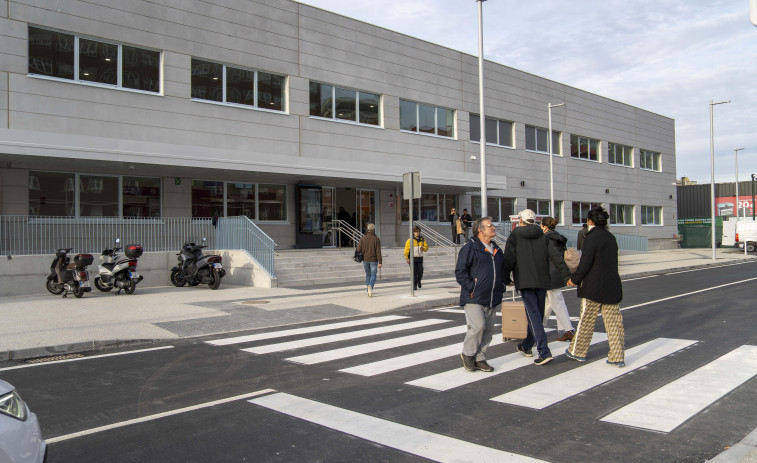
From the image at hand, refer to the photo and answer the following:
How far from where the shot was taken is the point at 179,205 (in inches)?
765

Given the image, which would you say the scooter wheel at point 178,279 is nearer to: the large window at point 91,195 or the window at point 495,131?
the large window at point 91,195

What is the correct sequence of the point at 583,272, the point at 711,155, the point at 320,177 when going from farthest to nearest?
1. the point at 711,155
2. the point at 320,177
3. the point at 583,272

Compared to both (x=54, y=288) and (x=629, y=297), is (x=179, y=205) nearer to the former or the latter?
(x=54, y=288)

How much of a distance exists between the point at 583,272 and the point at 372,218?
1882 cm

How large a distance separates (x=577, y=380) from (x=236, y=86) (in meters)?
17.7

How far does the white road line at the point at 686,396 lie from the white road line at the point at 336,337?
463 centimetres

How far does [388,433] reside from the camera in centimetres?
456

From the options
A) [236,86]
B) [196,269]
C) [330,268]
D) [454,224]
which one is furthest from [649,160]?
[196,269]

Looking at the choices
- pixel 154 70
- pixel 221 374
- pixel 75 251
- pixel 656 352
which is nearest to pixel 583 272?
pixel 656 352

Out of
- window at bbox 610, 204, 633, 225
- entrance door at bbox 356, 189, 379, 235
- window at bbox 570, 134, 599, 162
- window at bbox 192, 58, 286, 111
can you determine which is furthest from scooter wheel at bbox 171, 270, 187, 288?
window at bbox 610, 204, 633, 225

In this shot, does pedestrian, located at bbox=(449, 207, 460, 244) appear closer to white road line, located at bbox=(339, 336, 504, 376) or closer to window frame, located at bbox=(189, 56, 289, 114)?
window frame, located at bbox=(189, 56, 289, 114)

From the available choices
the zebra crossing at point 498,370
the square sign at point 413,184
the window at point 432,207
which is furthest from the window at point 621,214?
the zebra crossing at point 498,370

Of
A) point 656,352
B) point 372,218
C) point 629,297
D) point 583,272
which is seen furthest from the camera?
point 372,218

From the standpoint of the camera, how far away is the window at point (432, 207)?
26844mm
